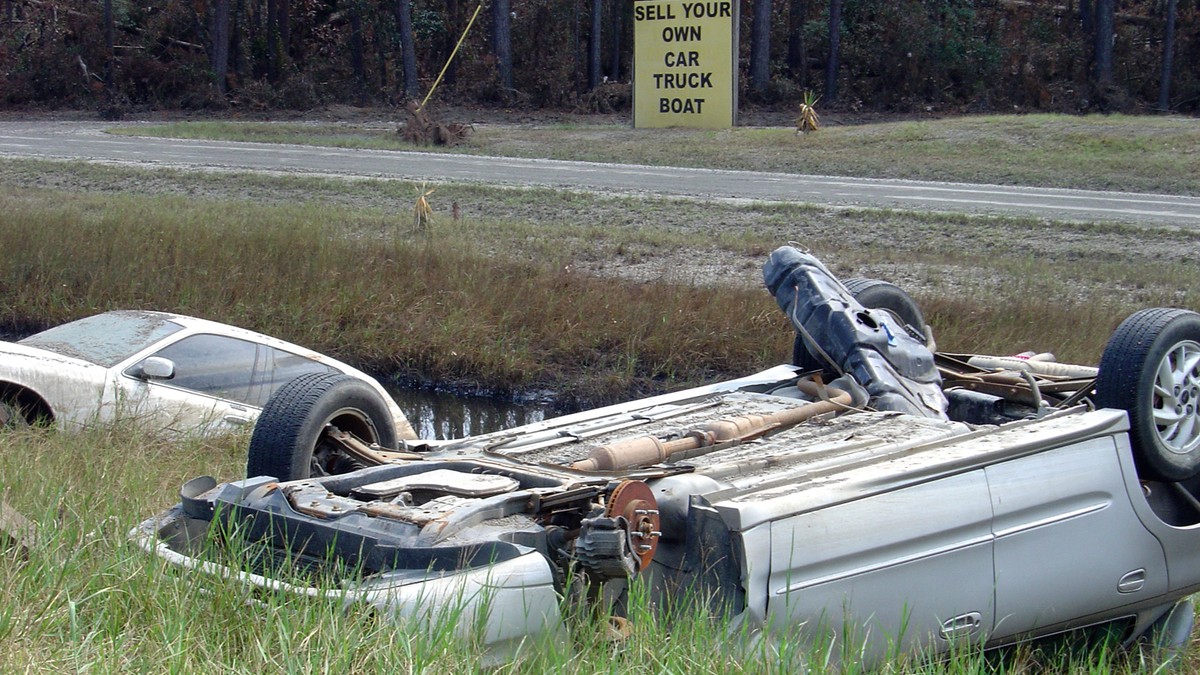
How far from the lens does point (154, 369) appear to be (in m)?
8.20

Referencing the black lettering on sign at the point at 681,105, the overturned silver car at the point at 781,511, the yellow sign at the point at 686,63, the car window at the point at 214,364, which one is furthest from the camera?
the black lettering on sign at the point at 681,105

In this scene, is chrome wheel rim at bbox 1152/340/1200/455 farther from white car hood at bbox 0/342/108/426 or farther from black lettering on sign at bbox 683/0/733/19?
black lettering on sign at bbox 683/0/733/19

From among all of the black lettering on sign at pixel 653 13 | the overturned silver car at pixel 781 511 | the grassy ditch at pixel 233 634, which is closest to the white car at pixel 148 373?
the overturned silver car at pixel 781 511

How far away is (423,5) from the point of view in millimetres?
51094

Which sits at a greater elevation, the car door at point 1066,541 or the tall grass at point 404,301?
the car door at point 1066,541

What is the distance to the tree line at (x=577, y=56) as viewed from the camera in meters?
43.2

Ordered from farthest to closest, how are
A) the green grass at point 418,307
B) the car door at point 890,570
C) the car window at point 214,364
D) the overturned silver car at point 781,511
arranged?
the car window at point 214,364 → the car door at point 890,570 → the overturned silver car at point 781,511 → the green grass at point 418,307

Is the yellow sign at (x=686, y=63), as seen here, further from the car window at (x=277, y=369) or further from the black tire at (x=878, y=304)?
the black tire at (x=878, y=304)

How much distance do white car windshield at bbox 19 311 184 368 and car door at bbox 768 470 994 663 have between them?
5.87 metres

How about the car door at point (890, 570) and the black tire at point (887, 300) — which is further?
the black tire at point (887, 300)

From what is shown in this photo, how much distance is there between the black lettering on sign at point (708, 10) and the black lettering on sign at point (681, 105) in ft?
7.47

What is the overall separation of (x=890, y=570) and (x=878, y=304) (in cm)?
261

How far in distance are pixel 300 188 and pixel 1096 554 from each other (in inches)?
773

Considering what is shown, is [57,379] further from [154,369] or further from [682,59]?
[682,59]
